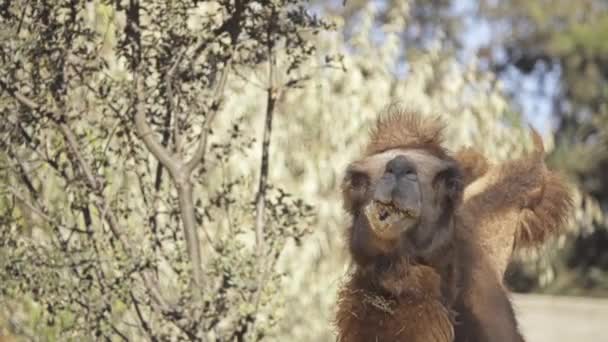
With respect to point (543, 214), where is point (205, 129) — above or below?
above

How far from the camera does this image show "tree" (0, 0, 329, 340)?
5555mm

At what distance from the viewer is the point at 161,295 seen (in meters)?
5.73

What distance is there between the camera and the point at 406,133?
5035 millimetres

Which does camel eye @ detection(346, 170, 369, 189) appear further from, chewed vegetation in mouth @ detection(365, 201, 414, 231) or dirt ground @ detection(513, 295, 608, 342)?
dirt ground @ detection(513, 295, 608, 342)

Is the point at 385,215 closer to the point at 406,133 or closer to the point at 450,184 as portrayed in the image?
the point at 450,184

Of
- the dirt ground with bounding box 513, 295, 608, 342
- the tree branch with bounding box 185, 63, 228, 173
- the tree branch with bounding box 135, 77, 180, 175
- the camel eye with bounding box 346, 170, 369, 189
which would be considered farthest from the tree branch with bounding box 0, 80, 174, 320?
the dirt ground with bounding box 513, 295, 608, 342

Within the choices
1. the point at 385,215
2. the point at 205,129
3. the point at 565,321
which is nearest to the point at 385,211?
the point at 385,215

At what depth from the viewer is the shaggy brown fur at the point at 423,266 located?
452 centimetres

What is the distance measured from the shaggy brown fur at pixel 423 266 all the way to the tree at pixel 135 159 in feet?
2.82

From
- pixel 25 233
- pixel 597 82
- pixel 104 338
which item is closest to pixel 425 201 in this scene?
pixel 104 338

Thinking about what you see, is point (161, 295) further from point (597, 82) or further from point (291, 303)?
point (597, 82)

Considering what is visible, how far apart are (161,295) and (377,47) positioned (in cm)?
736

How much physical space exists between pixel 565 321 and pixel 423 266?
53.9ft

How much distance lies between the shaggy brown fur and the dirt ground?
49.2 feet
